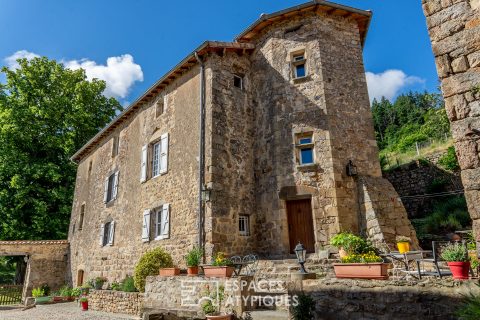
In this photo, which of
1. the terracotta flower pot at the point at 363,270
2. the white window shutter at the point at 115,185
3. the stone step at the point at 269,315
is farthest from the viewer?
the white window shutter at the point at 115,185

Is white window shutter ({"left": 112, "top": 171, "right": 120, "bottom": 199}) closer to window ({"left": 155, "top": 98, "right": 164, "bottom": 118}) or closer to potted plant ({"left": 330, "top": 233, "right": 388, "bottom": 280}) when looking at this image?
window ({"left": 155, "top": 98, "right": 164, "bottom": 118})

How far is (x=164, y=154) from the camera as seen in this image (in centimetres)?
1123

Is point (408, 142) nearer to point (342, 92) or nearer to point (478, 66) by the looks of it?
point (342, 92)

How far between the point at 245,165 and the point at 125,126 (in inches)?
282

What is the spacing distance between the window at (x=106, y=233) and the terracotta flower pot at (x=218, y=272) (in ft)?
25.4

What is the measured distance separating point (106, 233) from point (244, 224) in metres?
7.51

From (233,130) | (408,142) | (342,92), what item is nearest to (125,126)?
(233,130)

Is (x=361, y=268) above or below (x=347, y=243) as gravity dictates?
below

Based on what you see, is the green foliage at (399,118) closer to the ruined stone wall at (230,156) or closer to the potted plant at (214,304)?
the ruined stone wall at (230,156)

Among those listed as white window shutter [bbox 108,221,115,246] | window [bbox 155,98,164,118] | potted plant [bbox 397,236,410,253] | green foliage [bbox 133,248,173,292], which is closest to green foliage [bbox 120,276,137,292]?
green foliage [bbox 133,248,173,292]

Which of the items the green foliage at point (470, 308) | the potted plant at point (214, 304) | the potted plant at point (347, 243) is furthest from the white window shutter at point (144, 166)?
the green foliage at point (470, 308)

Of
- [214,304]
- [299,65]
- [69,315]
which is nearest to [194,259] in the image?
[214,304]

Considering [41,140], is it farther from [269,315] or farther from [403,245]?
[403,245]

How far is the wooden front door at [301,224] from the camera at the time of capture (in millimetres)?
9086
